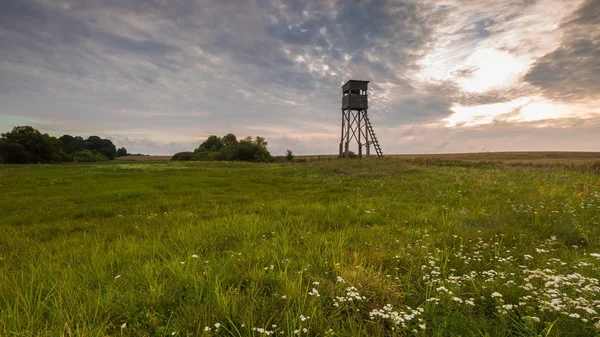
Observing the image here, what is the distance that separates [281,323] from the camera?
3201mm

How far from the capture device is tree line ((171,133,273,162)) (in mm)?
87438

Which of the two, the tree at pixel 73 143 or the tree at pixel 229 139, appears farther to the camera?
the tree at pixel 229 139

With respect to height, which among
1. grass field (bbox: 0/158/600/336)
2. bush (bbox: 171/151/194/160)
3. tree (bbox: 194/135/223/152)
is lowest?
grass field (bbox: 0/158/600/336)

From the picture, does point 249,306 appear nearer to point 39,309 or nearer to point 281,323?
point 281,323

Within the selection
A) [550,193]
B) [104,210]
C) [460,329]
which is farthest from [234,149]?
[460,329]

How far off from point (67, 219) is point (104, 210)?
1471 millimetres

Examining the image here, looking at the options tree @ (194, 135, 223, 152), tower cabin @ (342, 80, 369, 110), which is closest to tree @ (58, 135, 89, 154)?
tree @ (194, 135, 223, 152)

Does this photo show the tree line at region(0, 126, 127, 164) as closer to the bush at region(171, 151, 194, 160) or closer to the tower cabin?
the bush at region(171, 151, 194, 160)

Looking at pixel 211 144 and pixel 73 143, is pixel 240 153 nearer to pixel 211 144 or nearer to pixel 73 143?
pixel 211 144

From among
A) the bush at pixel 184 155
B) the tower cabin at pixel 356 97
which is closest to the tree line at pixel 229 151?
the bush at pixel 184 155

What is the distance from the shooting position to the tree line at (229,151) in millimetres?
87438

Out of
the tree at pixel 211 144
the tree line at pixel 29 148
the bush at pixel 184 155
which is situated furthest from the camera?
the tree at pixel 211 144

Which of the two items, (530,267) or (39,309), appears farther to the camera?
(530,267)

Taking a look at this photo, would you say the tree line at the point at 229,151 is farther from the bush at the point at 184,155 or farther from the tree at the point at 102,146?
the tree at the point at 102,146
